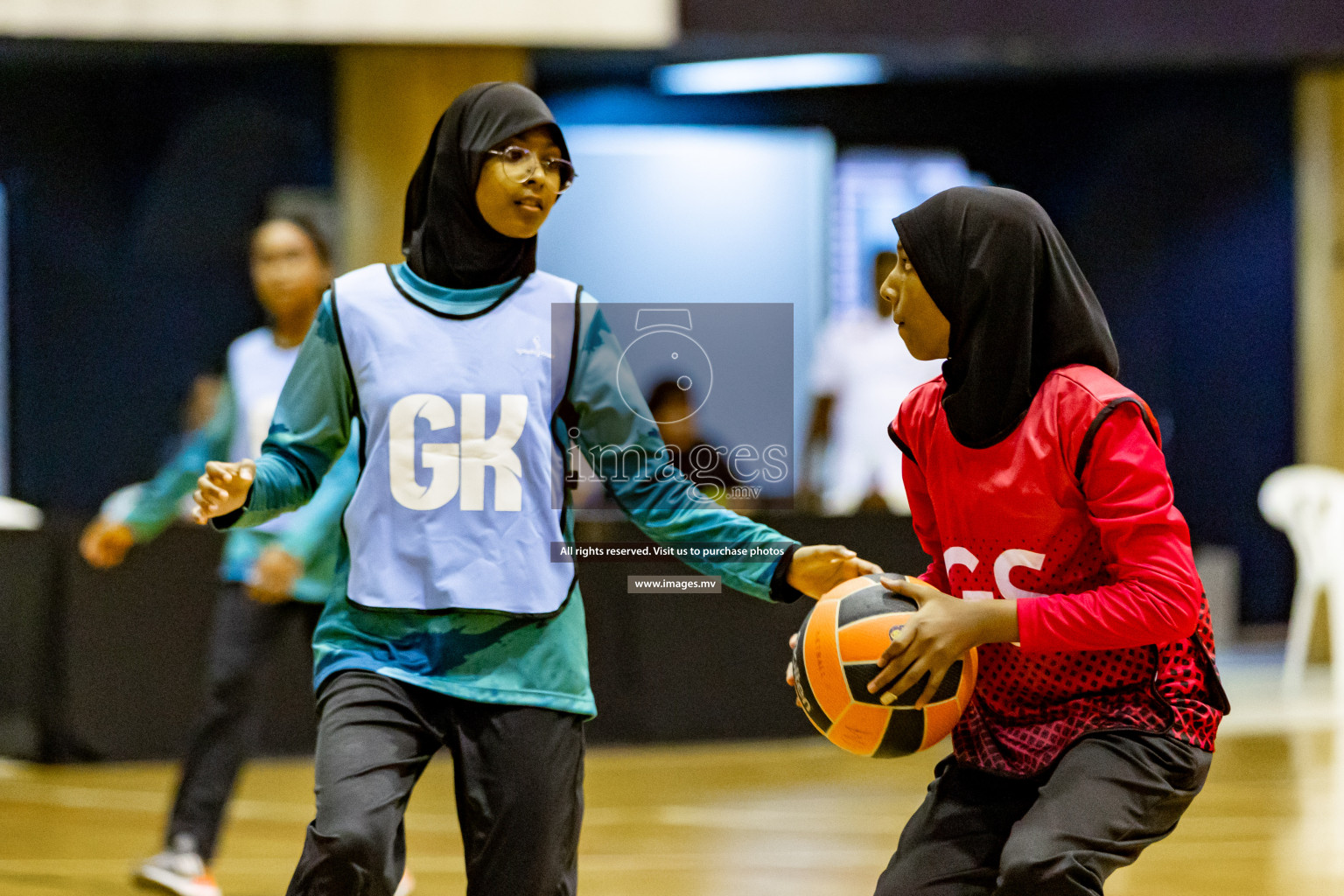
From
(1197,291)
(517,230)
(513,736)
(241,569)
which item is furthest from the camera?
(1197,291)

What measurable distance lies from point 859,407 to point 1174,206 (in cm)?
418

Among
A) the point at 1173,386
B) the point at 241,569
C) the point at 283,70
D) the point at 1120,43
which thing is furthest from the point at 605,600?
the point at 1173,386

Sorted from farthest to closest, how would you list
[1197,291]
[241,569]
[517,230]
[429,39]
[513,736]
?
[1197,291]
[429,39]
[241,569]
[517,230]
[513,736]

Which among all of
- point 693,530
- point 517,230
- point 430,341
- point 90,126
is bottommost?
point 693,530

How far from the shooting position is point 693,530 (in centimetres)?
249

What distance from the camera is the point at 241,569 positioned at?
395 cm

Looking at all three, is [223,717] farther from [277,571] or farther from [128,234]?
[128,234]

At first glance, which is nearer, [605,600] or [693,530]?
[693,530]

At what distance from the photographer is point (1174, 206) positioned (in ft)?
32.6

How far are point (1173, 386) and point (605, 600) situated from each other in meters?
5.74

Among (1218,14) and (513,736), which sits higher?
(1218,14)

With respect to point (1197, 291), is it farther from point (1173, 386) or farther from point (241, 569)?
point (241, 569)

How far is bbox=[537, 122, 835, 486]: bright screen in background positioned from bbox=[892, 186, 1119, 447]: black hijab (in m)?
6.18

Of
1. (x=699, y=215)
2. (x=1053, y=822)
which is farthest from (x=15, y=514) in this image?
(x=1053, y=822)
